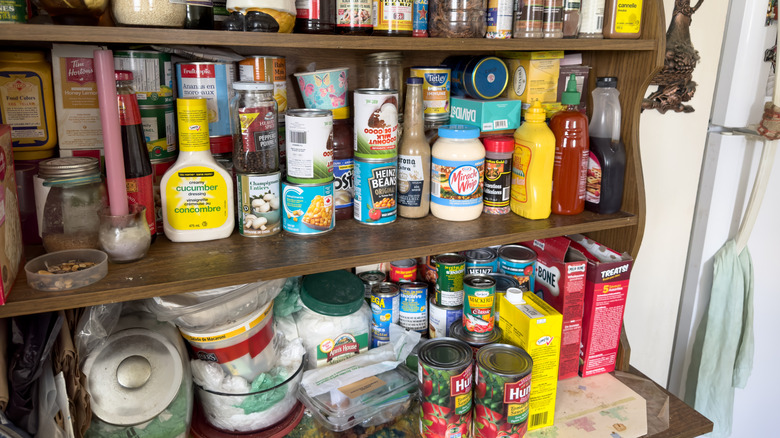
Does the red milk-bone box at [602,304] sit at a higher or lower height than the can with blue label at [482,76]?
lower

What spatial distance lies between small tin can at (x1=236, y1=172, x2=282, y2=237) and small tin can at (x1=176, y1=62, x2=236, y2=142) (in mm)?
108

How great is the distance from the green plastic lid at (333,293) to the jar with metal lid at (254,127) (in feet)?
0.96

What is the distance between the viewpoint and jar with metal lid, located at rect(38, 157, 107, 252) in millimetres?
884

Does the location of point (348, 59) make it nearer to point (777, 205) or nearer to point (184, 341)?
point (184, 341)

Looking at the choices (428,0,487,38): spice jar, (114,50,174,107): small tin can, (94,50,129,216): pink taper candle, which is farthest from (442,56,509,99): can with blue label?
(94,50,129,216): pink taper candle

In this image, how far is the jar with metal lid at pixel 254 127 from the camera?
3.25 ft

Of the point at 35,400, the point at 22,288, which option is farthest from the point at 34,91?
the point at 35,400

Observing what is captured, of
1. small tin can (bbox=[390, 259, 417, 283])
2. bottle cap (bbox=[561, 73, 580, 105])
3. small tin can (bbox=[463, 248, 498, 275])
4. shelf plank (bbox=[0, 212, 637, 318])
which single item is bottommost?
small tin can (bbox=[390, 259, 417, 283])

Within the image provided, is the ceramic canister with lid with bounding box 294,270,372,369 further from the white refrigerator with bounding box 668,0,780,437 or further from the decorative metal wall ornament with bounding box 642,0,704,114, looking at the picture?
the white refrigerator with bounding box 668,0,780,437

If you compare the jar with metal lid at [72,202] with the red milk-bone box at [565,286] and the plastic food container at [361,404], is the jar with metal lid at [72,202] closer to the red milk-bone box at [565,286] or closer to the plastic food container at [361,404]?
the plastic food container at [361,404]

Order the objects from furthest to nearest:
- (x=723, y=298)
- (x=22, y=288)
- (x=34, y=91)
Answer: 1. (x=723, y=298)
2. (x=34, y=91)
3. (x=22, y=288)

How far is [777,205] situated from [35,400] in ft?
6.74

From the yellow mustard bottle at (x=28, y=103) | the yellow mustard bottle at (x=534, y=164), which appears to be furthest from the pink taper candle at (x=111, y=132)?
the yellow mustard bottle at (x=534, y=164)

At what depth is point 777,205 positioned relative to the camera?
5.97 feet
